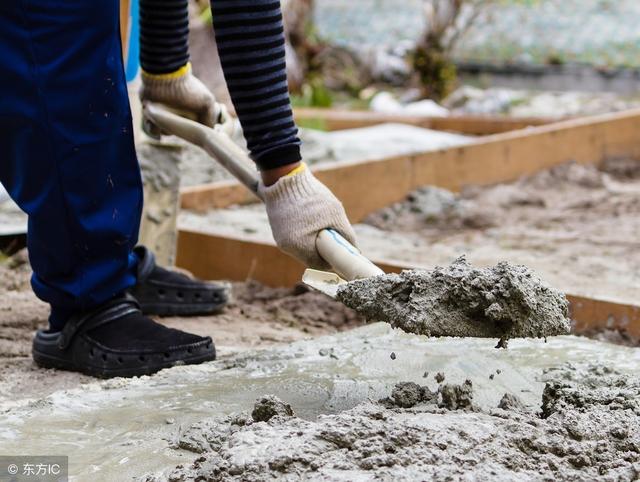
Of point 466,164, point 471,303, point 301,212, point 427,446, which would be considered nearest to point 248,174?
point 301,212

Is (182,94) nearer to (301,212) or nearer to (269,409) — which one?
(301,212)

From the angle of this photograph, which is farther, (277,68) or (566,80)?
(566,80)

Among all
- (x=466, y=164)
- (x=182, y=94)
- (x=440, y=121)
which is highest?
(x=182, y=94)

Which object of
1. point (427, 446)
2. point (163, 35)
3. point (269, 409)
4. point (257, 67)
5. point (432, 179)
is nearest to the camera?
point (427, 446)

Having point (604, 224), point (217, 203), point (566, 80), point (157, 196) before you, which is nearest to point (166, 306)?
point (157, 196)

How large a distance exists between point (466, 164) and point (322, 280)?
3.03m

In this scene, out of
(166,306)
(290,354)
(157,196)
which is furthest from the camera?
(157,196)

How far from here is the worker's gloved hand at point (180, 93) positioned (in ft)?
8.75

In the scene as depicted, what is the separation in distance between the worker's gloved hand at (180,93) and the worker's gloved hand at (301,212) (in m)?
0.66

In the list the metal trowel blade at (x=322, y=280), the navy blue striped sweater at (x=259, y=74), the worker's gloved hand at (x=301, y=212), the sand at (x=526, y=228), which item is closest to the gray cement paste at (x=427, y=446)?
the metal trowel blade at (x=322, y=280)

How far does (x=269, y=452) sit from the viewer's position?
61.2 inches

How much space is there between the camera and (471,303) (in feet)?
6.10

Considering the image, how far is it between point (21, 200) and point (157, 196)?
3.22 ft

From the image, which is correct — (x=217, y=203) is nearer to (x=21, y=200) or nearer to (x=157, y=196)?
(x=157, y=196)
